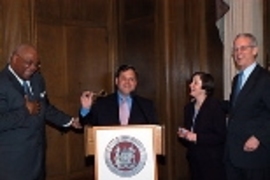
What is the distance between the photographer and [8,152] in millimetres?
2770

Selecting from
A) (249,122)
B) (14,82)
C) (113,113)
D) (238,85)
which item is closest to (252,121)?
(249,122)

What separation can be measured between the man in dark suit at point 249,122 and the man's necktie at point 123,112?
73 centimetres

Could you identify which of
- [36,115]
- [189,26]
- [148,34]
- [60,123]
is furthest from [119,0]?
[36,115]

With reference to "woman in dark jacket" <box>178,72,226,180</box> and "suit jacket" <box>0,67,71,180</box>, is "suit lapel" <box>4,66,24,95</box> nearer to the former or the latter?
"suit jacket" <box>0,67,71,180</box>

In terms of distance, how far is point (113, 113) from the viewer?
9.49 ft

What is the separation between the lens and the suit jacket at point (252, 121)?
2578mm

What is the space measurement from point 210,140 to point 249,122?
0.41 metres

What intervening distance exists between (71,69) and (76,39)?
33cm

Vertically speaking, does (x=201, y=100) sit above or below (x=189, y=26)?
below

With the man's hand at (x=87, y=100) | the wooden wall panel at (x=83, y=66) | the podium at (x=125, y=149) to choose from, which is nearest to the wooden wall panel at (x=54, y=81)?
the wooden wall panel at (x=83, y=66)

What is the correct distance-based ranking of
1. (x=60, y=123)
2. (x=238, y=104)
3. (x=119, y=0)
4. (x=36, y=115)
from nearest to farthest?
(x=238, y=104)
(x=36, y=115)
(x=60, y=123)
(x=119, y=0)

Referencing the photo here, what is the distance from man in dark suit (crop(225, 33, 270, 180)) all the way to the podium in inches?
19.4

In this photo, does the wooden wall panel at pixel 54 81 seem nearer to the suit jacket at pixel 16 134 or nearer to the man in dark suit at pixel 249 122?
the suit jacket at pixel 16 134

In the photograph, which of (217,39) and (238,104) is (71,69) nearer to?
(217,39)
